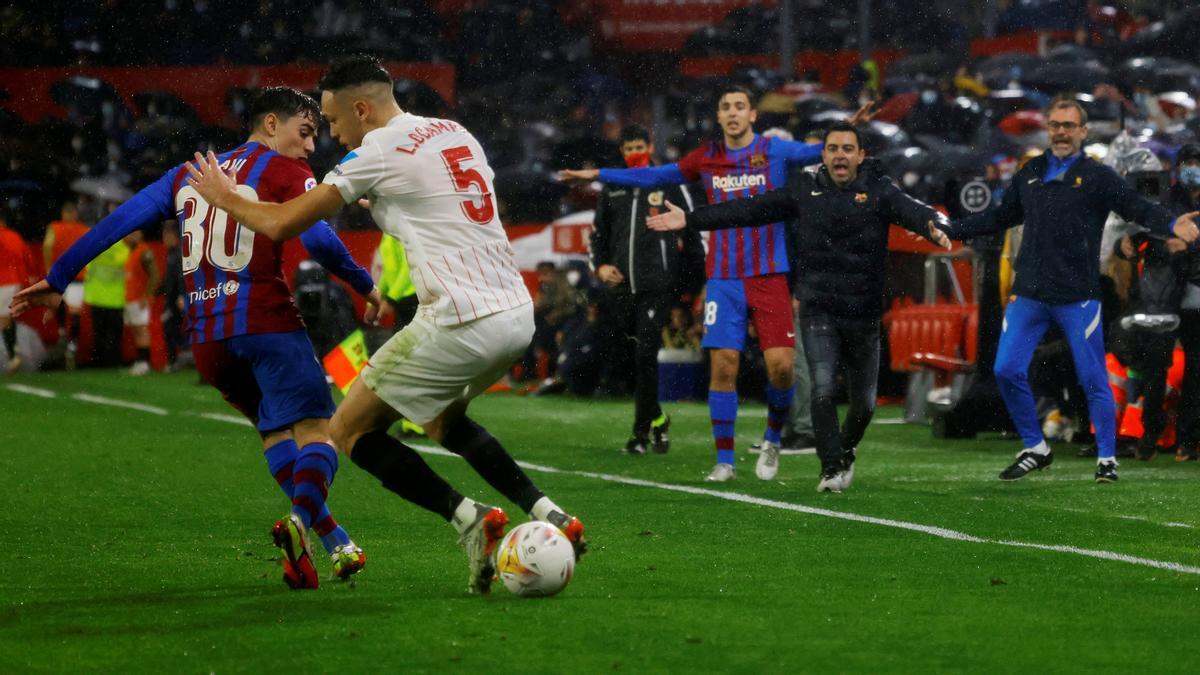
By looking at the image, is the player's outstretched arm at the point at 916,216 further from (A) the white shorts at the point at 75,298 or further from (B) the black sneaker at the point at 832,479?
(A) the white shorts at the point at 75,298

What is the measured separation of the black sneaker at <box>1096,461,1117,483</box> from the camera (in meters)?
10.5

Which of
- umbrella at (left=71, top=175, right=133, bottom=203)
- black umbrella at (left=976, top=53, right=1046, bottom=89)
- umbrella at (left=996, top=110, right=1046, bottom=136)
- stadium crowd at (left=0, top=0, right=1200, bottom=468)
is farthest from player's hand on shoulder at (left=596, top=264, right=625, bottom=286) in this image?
black umbrella at (left=976, top=53, right=1046, bottom=89)

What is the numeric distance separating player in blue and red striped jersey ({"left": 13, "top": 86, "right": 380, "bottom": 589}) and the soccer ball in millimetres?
721

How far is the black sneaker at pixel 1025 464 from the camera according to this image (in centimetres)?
1059

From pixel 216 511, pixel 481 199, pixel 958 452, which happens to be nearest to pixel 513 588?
pixel 481 199

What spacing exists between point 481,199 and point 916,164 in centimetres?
1467

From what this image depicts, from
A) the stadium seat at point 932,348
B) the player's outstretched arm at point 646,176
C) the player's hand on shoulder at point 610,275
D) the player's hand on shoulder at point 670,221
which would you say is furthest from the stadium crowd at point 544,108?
the player's hand on shoulder at point 670,221

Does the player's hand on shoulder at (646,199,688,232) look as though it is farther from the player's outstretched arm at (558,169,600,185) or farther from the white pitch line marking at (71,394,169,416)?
the white pitch line marking at (71,394,169,416)

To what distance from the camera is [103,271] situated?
22938 millimetres

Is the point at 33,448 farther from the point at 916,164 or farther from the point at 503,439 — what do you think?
the point at 916,164

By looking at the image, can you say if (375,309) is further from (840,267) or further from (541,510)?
(840,267)

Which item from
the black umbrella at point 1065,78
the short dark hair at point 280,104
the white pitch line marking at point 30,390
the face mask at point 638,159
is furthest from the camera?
the black umbrella at point 1065,78

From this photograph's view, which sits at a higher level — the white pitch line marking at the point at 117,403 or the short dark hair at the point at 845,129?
the short dark hair at the point at 845,129

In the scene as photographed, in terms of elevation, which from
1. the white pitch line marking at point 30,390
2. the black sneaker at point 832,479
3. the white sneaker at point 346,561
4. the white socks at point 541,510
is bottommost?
the white pitch line marking at point 30,390
